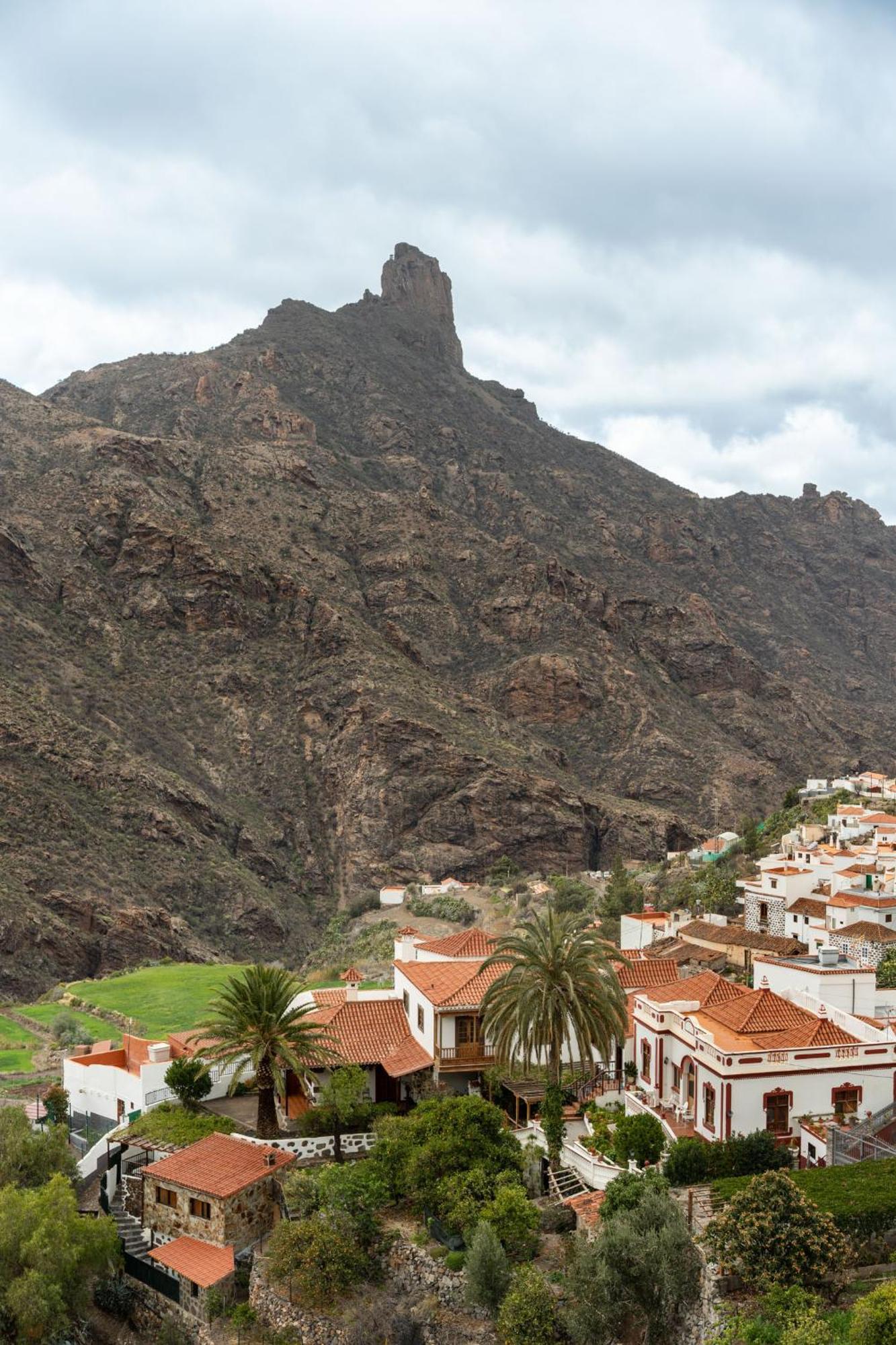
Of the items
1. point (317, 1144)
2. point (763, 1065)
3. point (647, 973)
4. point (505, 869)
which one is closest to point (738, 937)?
point (647, 973)

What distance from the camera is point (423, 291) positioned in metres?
191

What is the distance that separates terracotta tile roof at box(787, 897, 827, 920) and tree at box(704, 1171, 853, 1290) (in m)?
26.7

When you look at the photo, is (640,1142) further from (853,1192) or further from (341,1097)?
(341,1097)

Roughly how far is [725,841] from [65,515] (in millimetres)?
61062

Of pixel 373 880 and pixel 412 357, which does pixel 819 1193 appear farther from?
pixel 412 357

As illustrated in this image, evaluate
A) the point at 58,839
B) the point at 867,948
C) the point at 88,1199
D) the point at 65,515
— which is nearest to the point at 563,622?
the point at 65,515

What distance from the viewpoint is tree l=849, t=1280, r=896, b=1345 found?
50.0ft

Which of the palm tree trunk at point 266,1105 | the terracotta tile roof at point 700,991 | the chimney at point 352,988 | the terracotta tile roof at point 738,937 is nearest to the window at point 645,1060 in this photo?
the terracotta tile roof at point 700,991

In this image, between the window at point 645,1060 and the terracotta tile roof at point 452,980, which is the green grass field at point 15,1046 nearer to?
the terracotta tile roof at point 452,980

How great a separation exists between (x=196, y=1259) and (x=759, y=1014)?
12787 millimetres

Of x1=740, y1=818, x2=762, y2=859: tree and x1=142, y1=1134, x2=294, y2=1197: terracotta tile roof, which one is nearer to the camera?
x1=142, y1=1134, x2=294, y2=1197: terracotta tile roof

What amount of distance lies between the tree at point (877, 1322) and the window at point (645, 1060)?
34.4ft

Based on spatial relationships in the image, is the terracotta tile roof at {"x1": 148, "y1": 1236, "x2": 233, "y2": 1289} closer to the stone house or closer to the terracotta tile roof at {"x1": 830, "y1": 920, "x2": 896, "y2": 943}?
the stone house

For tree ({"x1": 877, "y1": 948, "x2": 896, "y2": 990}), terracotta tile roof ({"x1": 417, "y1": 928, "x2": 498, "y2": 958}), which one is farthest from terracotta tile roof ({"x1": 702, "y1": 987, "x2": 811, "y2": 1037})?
tree ({"x1": 877, "y1": 948, "x2": 896, "y2": 990})
